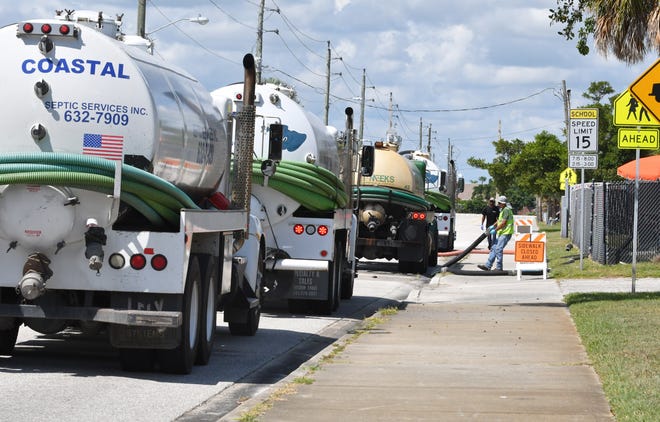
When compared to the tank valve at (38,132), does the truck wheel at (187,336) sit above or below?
below

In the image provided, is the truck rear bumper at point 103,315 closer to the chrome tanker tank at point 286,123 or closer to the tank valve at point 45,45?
the tank valve at point 45,45

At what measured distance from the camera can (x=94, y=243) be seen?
11039mm

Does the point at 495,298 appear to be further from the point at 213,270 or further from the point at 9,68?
the point at 9,68

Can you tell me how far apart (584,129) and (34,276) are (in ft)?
60.9

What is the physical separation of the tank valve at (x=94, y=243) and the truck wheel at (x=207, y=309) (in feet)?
4.83

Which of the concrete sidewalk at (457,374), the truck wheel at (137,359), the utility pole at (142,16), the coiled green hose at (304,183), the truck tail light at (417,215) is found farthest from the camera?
the truck tail light at (417,215)

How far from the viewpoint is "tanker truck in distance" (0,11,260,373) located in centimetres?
1098

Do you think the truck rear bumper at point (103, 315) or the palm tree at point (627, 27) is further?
the palm tree at point (627, 27)

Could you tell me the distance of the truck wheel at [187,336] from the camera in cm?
1149

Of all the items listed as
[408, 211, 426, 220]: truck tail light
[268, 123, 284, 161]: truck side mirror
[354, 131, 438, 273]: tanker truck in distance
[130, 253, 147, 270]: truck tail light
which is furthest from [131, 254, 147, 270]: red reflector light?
[408, 211, 426, 220]: truck tail light

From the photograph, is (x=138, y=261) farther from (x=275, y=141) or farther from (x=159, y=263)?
(x=275, y=141)

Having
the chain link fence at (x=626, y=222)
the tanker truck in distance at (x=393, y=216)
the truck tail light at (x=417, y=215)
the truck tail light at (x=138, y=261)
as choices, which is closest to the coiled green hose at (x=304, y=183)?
the truck tail light at (x=138, y=261)

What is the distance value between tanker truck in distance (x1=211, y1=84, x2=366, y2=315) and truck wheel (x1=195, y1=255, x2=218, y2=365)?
5416mm

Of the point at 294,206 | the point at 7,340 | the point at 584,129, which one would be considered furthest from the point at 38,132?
the point at 584,129
